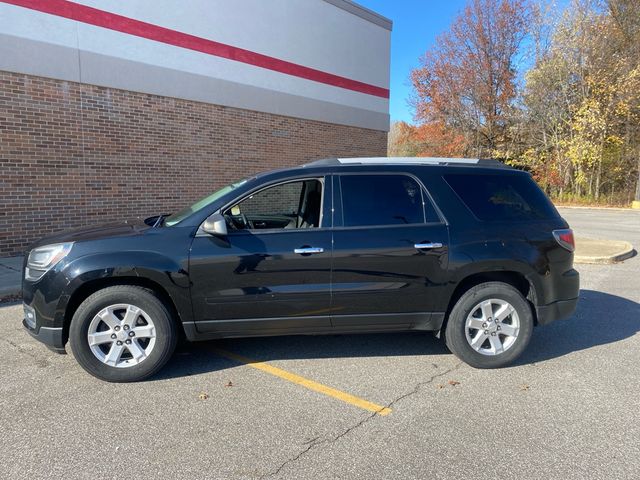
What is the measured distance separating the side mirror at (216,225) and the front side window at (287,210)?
0.18m

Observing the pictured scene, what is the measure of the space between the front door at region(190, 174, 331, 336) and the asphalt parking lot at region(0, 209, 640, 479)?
447 mm

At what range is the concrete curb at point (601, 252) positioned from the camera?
9.02 m

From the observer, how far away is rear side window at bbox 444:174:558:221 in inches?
161

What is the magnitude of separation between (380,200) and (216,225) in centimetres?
141

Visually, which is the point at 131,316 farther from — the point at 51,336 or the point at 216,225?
the point at 216,225

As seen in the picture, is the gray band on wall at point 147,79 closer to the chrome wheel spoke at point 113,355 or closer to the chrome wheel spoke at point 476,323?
the chrome wheel spoke at point 113,355

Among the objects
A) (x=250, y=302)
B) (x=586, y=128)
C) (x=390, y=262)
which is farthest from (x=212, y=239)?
(x=586, y=128)

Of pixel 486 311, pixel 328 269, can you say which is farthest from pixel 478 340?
pixel 328 269

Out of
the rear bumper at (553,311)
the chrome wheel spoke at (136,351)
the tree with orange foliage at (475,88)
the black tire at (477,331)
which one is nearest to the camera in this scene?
the chrome wheel spoke at (136,351)

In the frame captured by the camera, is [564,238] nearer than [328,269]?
No

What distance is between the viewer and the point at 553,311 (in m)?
4.12

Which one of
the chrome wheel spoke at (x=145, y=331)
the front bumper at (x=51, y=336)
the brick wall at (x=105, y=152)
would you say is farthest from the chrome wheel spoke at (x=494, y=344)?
the brick wall at (x=105, y=152)

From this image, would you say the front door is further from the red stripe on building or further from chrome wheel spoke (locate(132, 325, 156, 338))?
the red stripe on building

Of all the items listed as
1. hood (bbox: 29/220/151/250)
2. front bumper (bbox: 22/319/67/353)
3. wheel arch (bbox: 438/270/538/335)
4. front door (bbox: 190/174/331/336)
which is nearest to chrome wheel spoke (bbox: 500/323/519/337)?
wheel arch (bbox: 438/270/538/335)
